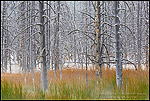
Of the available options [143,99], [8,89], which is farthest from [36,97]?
[143,99]

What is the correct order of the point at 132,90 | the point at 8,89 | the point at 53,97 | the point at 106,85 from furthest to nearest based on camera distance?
the point at 106,85 → the point at 8,89 → the point at 132,90 → the point at 53,97

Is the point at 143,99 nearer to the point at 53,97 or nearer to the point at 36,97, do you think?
the point at 53,97

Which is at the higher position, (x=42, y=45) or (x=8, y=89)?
(x=42, y=45)

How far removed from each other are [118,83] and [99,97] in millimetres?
1494

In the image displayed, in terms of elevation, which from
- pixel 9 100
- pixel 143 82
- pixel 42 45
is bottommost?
pixel 9 100

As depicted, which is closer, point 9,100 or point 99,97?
point 99,97

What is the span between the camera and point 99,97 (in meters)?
4.54

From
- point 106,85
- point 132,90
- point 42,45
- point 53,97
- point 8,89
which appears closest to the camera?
point 53,97

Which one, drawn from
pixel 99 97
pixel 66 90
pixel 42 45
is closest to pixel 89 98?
pixel 99 97

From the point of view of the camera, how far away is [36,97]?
185 inches

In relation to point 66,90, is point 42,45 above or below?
above

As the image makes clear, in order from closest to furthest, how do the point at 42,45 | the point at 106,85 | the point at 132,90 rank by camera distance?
1. the point at 132,90
2. the point at 106,85
3. the point at 42,45

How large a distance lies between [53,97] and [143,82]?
2.47 metres

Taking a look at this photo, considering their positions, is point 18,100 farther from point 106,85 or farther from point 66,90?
point 106,85
